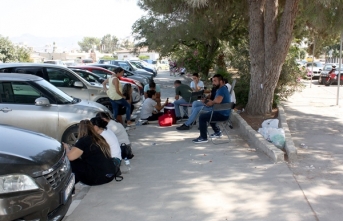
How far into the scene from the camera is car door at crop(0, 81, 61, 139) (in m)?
6.63

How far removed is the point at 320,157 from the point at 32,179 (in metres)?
5.28

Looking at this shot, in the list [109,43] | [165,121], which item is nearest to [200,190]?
[165,121]

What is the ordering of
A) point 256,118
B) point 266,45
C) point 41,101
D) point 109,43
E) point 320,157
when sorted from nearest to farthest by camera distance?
1. point 41,101
2. point 320,157
3. point 266,45
4. point 256,118
5. point 109,43

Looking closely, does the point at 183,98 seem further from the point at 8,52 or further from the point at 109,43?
the point at 109,43

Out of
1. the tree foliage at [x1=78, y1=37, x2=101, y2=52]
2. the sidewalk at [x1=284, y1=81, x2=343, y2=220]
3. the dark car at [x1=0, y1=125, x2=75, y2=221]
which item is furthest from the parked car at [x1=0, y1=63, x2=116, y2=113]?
the tree foliage at [x1=78, y1=37, x2=101, y2=52]

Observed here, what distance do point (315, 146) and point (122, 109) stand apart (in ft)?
17.5

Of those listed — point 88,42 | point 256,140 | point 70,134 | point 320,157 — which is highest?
point 88,42

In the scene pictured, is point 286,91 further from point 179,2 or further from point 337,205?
point 337,205

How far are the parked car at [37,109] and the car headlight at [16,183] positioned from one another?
3362 millimetres

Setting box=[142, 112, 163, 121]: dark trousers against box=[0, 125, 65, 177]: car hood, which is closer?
box=[0, 125, 65, 177]: car hood

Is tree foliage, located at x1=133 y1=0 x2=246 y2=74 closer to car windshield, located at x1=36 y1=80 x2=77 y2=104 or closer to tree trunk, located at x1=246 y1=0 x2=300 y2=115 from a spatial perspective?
tree trunk, located at x1=246 y1=0 x2=300 y2=115

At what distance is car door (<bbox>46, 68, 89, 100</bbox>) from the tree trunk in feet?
15.5

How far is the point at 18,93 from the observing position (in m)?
6.91

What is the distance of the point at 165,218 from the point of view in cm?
441
